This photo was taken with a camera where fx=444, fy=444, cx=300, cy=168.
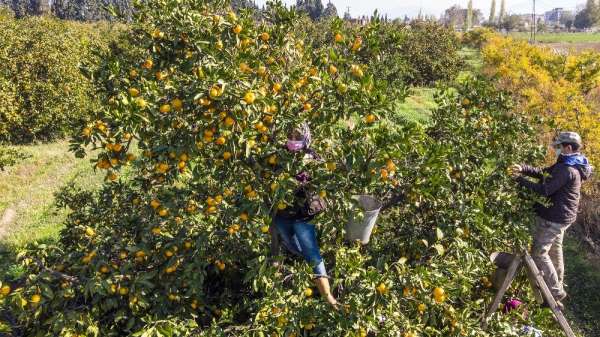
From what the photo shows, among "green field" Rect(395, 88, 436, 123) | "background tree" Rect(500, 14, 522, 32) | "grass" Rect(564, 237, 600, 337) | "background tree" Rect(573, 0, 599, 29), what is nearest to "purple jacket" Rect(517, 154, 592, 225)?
"grass" Rect(564, 237, 600, 337)

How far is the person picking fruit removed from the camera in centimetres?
279

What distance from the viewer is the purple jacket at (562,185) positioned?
423cm

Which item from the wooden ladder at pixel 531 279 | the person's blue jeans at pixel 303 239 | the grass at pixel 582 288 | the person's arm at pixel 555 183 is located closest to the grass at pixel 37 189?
the person's blue jeans at pixel 303 239

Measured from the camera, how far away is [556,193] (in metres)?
4.37

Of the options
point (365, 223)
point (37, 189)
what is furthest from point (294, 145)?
point (37, 189)

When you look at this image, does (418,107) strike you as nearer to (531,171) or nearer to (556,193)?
(556,193)

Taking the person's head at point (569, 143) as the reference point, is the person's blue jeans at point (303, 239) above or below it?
below

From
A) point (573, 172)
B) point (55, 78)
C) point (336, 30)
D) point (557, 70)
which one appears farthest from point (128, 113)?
point (557, 70)

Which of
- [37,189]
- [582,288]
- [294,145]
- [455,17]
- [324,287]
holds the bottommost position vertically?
[582,288]

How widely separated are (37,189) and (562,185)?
8407 millimetres

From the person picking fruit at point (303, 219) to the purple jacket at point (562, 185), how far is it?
7.22 ft

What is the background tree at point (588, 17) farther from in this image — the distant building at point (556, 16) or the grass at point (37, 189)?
the grass at point (37, 189)

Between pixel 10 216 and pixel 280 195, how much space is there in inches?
253

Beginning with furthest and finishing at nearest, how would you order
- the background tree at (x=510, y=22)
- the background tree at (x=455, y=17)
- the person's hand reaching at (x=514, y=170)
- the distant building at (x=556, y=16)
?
the distant building at (x=556, y=16) → the background tree at (x=455, y=17) → the background tree at (x=510, y=22) → the person's hand reaching at (x=514, y=170)
